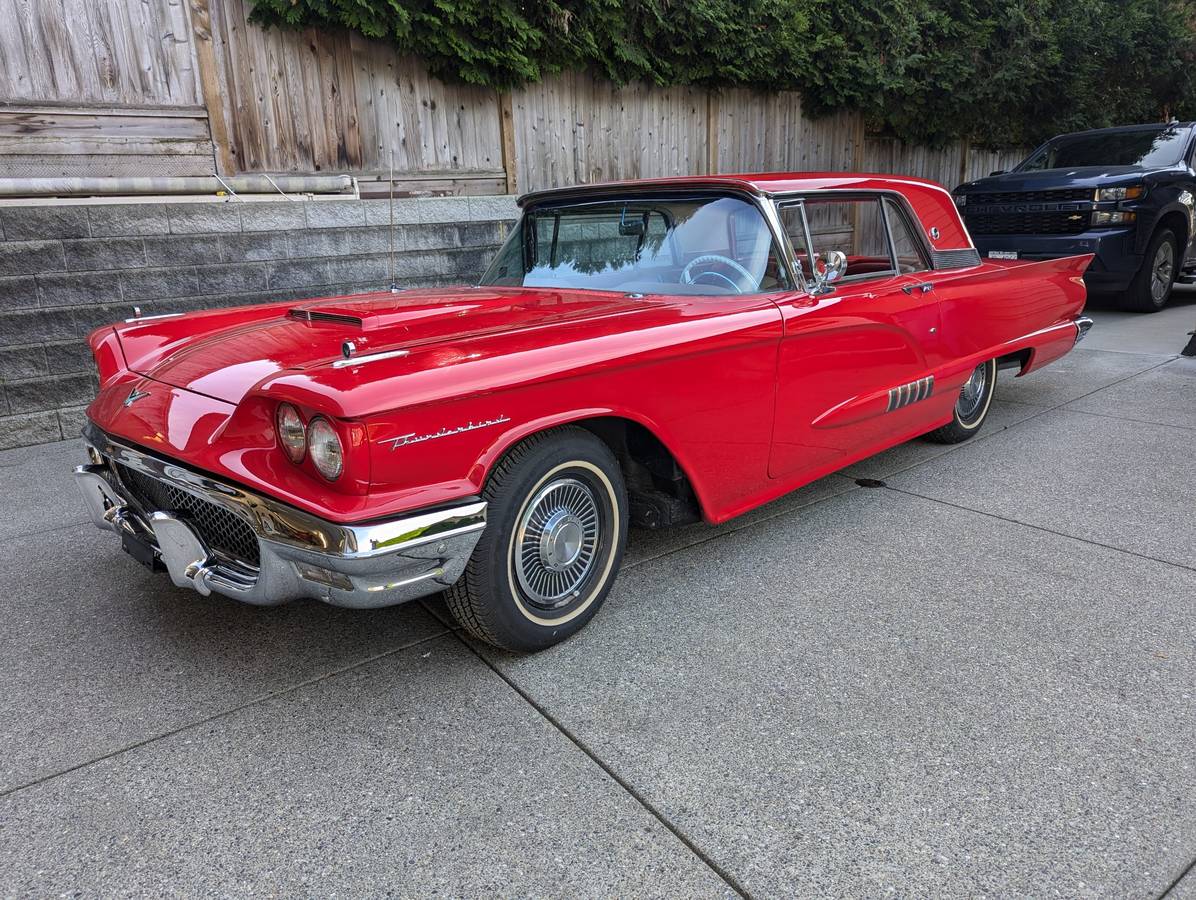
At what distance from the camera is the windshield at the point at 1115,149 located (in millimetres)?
9055

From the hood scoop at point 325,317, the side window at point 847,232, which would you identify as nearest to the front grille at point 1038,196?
the side window at point 847,232

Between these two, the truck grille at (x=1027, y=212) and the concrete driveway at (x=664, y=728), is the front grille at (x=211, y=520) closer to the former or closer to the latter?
the concrete driveway at (x=664, y=728)

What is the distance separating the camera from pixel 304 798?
2.12 metres

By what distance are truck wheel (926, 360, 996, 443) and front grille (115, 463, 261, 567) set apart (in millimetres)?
3830

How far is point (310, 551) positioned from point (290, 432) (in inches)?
12.7

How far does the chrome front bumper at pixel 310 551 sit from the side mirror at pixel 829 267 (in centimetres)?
178

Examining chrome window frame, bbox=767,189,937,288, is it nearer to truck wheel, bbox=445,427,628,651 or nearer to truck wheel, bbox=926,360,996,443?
truck wheel, bbox=926,360,996,443

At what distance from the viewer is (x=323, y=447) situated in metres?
2.20

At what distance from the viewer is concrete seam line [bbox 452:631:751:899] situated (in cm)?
187

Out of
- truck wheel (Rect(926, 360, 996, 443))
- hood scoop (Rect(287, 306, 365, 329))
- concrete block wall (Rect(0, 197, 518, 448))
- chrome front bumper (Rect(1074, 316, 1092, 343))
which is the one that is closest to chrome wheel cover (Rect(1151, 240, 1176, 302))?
chrome front bumper (Rect(1074, 316, 1092, 343))

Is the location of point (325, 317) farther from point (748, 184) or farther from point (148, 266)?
Answer: point (148, 266)

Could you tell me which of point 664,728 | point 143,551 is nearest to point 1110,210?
point 664,728

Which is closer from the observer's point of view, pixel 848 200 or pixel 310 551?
pixel 310 551

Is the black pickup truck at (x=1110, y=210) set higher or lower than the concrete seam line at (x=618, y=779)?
higher
